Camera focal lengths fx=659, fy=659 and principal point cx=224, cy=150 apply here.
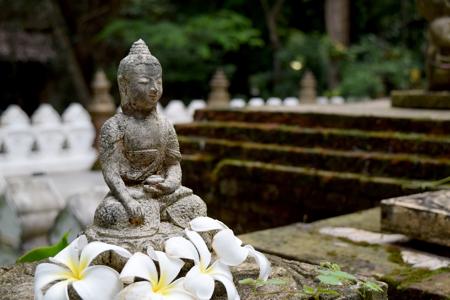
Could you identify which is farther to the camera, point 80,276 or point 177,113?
point 177,113

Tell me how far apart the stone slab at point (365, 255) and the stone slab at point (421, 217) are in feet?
0.33

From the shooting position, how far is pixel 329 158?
4.93 m

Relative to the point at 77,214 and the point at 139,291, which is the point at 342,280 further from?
the point at 77,214

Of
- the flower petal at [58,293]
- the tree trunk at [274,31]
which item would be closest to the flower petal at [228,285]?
the flower petal at [58,293]

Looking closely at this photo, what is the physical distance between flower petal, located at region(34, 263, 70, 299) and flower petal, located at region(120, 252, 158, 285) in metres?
A: 0.18

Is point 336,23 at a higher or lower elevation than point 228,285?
higher

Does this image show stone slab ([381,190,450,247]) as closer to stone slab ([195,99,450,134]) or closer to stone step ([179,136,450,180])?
stone step ([179,136,450,180])

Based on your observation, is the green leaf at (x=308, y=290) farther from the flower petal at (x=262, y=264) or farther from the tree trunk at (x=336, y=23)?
the tree trunk at (x=336, y=23)

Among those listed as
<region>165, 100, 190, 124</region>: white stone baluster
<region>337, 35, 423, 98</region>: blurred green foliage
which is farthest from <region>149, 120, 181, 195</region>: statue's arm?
<region>337, 35, 423, 98</region>: blurred green foliage

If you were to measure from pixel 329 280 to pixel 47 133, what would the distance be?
6550mm

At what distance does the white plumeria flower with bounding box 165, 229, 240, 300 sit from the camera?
186cm

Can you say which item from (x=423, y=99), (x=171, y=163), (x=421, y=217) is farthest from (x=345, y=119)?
(x=171, y=163)

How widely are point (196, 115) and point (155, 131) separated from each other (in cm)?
396

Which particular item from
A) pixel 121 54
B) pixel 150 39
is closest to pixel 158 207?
pixel 150 39
